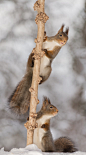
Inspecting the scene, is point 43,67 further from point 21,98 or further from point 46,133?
point 46,133

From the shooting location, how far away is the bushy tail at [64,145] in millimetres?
872

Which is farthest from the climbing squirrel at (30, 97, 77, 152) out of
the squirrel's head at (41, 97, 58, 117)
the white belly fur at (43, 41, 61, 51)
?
the white belly fur at (43, 41, 61, 51)

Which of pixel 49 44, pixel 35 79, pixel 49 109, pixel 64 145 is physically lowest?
pixel 64 145

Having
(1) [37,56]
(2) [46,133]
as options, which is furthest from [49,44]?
(2) [46,133]

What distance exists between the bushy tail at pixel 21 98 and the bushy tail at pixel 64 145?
0.75 feet

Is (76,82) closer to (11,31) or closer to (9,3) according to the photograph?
(11,31)

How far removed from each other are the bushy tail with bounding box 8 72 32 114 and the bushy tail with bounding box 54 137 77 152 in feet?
0.75

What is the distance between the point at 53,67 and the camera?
1.14 m

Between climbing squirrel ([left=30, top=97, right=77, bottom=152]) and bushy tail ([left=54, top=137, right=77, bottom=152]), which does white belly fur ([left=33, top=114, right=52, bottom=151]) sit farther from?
bushy tail ([left=54, top=137, right=77, bottom=152])

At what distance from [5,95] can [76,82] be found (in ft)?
1.37

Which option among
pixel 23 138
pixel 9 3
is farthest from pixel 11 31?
pixel 23 138

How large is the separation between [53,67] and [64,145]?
0.46 m

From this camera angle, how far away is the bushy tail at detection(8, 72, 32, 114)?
801mm

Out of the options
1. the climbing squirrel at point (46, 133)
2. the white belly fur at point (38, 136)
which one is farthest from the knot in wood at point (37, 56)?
the white belly fur at point (38, 136)
